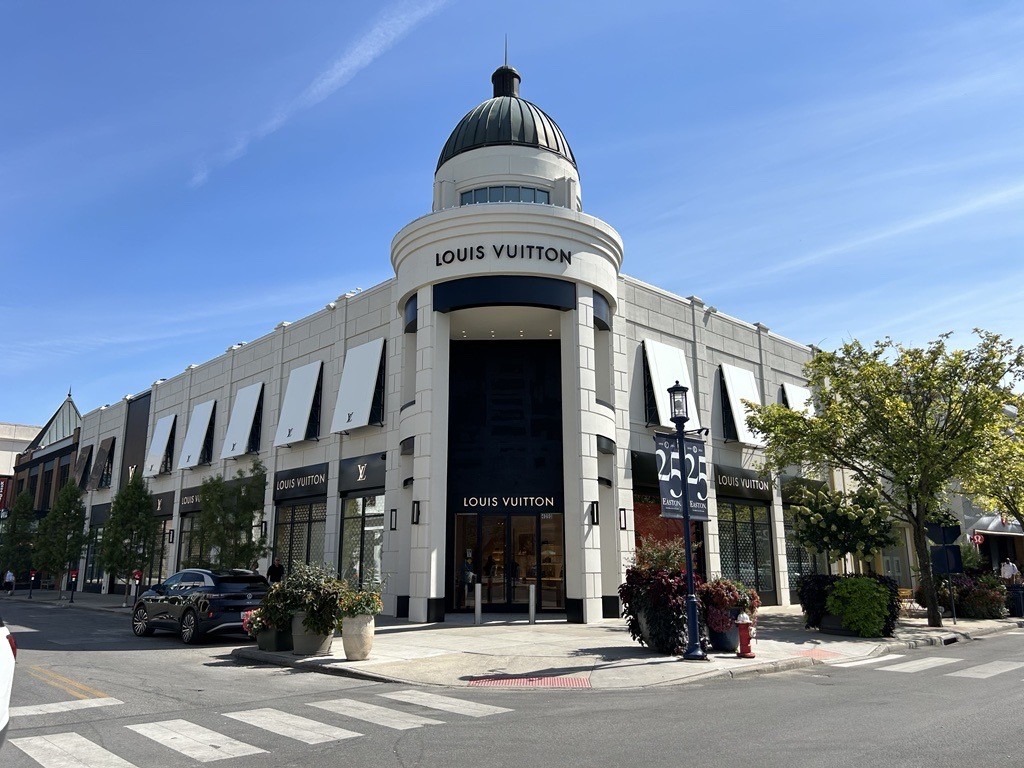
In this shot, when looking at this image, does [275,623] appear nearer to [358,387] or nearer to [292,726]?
→ [292,726]

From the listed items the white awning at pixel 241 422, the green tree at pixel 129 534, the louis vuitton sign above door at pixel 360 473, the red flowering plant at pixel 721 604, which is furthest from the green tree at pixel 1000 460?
the green tree at pixel 129 534

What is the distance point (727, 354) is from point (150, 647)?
23.1m

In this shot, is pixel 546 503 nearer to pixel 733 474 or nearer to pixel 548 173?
pixel 733 474

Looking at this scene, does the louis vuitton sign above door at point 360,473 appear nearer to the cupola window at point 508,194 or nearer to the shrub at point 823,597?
the cupola window at point 508,194

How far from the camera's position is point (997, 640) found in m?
18.9

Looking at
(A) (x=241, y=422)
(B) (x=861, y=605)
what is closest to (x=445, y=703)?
(B) (x=861, y=605)

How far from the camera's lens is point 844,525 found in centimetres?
2077

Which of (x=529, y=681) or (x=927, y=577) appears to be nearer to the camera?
(x=529, y=681)

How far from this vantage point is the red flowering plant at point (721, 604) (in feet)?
49.1

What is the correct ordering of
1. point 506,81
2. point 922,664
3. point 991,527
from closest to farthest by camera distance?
1. point 922,664
2. point 506,81
3. point 991,527

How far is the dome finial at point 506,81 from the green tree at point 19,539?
39032mm

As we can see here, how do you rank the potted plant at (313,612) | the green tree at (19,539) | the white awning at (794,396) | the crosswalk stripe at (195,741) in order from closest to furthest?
the crosswalk stripe at (195,741)
the potted plant at (313,612)
the white awning at (794,396)
the green tree at (19,539)

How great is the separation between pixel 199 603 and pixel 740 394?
70.0 ft

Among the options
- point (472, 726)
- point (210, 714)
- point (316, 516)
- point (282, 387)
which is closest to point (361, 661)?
point (210, 714)
